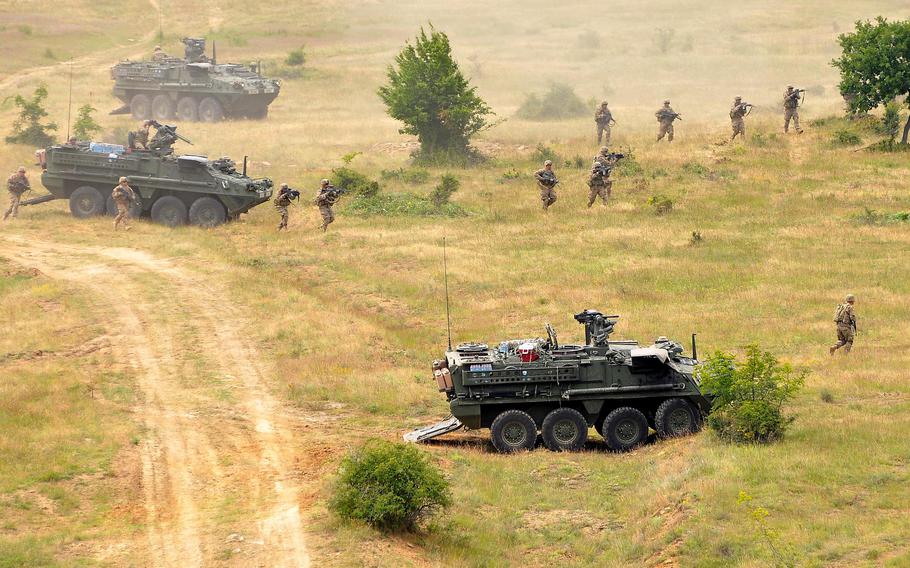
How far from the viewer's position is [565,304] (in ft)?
92.3

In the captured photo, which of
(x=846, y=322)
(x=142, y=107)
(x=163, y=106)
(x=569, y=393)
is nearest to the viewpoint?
→ (x=569, y=393)

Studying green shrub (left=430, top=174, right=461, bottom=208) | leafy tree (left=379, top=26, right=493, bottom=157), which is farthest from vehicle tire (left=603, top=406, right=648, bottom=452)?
leafy tree (left=379, top=26, right=493, bottom=157)

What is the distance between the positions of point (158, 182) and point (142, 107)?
59.8 feet

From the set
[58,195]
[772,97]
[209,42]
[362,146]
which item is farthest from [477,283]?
[209,42]

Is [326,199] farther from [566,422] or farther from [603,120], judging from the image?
[566,422]

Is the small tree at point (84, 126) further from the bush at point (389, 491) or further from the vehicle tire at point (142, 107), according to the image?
the bush at point (389, 491)

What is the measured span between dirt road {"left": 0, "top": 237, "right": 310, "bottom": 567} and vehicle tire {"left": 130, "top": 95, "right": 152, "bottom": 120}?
1918cm

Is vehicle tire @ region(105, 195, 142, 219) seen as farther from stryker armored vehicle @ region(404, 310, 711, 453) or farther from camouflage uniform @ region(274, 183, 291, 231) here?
stryker armored vehicle @ region(404, 310, 711, 453)

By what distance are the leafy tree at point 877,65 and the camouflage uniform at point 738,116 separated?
3.34m

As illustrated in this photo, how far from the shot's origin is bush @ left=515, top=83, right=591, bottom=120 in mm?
55125

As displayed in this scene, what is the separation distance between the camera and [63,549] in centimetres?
1541

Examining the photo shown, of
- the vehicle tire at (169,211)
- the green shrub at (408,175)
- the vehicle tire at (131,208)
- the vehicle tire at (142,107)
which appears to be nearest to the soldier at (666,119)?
the green shrub at (408,175)

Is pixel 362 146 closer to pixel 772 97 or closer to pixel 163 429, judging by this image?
pixel 772 97

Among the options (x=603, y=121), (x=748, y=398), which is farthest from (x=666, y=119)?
(x=748, y=398)
